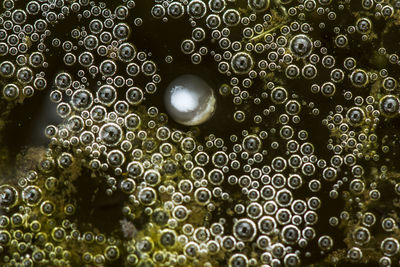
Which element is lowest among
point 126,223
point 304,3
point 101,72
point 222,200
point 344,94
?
point 126,223

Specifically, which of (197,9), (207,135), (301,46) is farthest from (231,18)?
(207,135)

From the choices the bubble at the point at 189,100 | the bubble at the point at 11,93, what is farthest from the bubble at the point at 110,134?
the bubble at the point at 11,93

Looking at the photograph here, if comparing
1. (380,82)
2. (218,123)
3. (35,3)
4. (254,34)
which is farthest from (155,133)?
(380,82)

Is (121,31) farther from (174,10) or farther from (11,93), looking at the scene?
(11,93)

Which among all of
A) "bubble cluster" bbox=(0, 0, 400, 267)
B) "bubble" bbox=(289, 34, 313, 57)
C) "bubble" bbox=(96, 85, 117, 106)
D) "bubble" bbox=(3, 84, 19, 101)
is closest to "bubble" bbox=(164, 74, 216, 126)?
"bubble cluster" bbox=(0, 0, 400, 267)

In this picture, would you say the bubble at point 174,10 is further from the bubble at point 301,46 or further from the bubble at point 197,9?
the bubble at point 301,46

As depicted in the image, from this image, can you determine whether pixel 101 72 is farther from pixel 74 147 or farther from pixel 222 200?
pixel 222 200

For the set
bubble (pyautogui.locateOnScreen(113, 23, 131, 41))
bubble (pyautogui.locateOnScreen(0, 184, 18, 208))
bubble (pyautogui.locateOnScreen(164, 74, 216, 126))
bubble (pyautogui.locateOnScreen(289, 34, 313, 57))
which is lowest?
bubble (pyautogui.locateOnScreen(0, 184, 18, 208))

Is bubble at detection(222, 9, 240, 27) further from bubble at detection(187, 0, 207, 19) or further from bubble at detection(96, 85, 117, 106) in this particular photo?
bubble at detection(96, 85, 117, 106)
